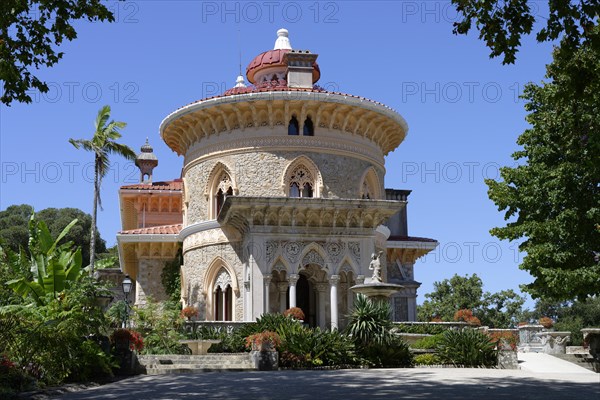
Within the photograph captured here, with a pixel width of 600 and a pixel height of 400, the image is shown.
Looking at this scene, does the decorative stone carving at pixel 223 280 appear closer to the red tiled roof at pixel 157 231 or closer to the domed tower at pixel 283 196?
the domed tower at pixel 283 196

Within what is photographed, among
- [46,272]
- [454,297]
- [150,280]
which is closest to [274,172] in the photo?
[150,280]

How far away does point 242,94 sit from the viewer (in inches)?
1088

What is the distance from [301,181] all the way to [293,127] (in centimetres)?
217

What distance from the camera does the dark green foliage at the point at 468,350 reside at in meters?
19.7

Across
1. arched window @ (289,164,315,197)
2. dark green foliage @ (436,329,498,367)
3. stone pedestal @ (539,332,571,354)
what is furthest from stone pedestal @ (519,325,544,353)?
arched window @ (289,164,315,197)

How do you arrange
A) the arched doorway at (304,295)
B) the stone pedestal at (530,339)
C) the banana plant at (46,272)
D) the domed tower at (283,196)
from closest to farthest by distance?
the banana plant at (46,272), the domed tower at (283,196), the stone pedestal at (530,339), the arched doorway at (304,295)

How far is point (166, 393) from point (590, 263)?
1407 cm

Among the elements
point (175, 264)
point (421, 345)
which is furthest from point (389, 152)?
point (421, 345)

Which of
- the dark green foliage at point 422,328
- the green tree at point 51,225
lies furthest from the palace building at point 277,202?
the green tree at point 51,225

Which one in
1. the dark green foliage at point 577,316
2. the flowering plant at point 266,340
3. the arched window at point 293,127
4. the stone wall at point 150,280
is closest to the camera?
the flowering plant at point 266,340

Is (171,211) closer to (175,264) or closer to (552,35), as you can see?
(175,264)

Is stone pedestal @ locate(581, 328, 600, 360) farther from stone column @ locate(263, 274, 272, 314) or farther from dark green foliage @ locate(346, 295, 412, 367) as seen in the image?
stone column @ locate(263, 274, 272, 314)

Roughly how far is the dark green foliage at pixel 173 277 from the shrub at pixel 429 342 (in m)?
12.6

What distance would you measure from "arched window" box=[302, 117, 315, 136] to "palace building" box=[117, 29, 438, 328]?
41 millimetres
